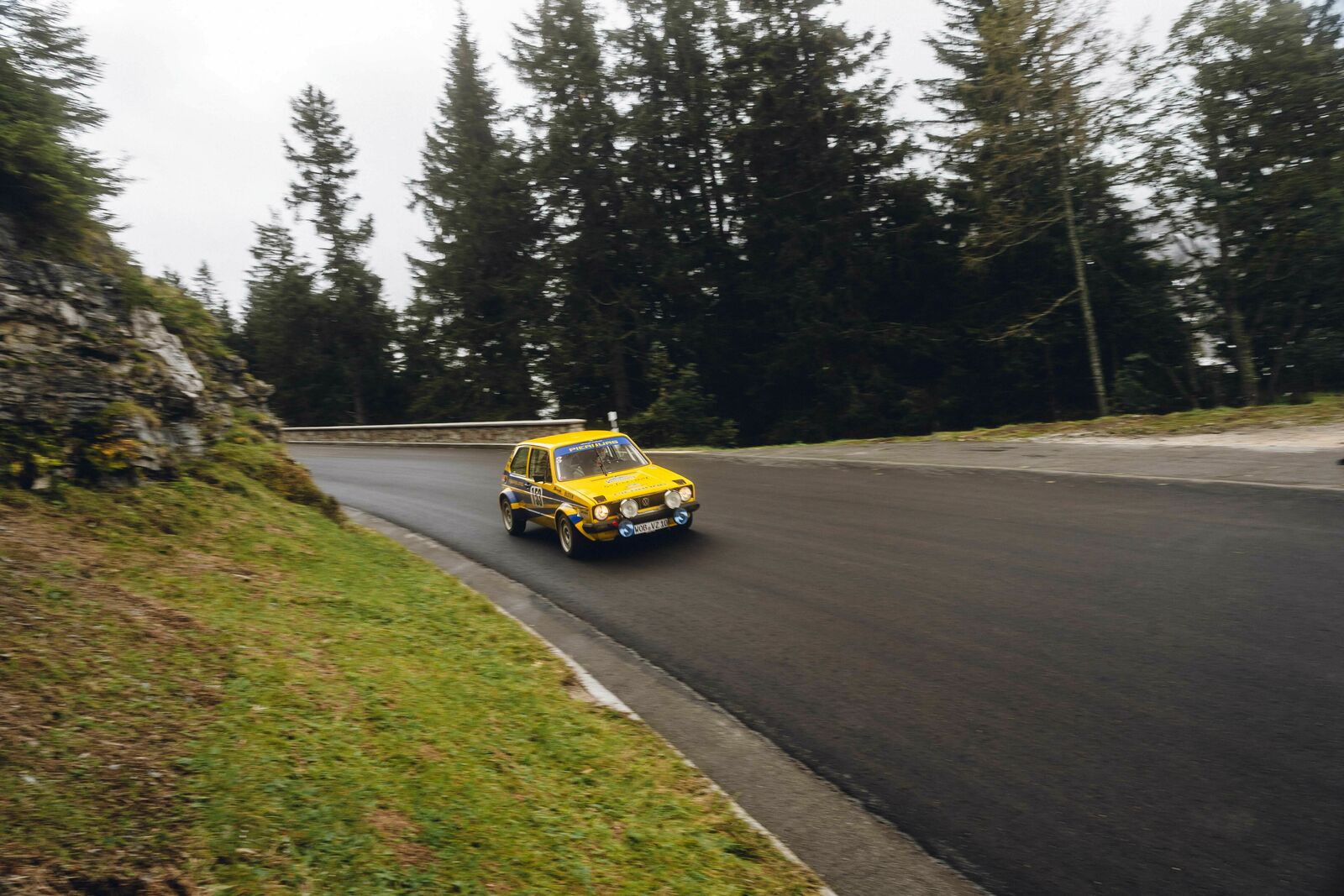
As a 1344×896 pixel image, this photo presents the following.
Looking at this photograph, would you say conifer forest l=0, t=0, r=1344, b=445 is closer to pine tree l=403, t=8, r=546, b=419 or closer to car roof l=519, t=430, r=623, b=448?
pine tree l=403, t=8, r=546, b=419

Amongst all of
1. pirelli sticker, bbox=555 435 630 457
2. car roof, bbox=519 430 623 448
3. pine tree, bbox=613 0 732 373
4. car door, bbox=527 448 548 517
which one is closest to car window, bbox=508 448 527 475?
car door, bbox=527 448 548 517

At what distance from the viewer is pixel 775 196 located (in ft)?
116

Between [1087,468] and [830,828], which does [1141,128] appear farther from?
[830,828]

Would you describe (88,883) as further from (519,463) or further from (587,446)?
(519,463)

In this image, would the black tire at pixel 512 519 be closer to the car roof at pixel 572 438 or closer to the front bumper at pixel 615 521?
the car roof at pixel 572 438

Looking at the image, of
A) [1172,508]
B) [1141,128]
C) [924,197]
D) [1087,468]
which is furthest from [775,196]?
[1172,508]

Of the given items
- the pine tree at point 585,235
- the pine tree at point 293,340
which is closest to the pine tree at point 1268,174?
the pine tree at point 585,235

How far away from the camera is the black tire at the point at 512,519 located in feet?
42.8

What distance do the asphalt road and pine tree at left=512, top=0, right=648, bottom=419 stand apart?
25.2 m

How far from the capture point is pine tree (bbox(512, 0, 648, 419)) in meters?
36.4

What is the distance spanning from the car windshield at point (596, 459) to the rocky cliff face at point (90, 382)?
462 centimetres

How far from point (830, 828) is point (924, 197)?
34.7 meters

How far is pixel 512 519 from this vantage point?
13188mm

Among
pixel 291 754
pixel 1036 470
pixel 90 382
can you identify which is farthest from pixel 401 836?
pixel 1036 470
